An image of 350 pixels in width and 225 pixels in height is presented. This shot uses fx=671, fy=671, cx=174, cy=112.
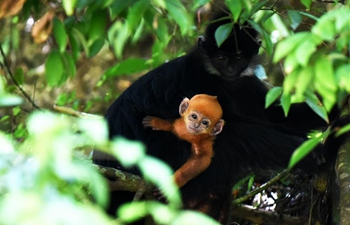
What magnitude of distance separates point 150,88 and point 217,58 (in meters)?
0.74

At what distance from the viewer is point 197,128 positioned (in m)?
4.59

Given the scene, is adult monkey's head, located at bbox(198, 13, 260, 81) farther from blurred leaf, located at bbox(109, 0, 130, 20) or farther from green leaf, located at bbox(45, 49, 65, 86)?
blurred leaf, located at bbox(109, 0, 130, 20)

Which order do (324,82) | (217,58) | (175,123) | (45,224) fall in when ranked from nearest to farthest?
1. (45,224)
2. (324,82)
3. (175,123)
4. (217,58)

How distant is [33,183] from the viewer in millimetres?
1887

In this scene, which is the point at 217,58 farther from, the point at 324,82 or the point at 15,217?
the point at 15,217

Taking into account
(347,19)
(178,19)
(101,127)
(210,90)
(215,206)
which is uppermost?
(101,127)

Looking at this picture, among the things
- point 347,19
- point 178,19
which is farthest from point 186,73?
point 347,19

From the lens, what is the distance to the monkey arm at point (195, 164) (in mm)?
4456

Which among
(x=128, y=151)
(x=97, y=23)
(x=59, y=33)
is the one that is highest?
(x=128, y=151)

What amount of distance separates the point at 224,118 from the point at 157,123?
0.54 meters

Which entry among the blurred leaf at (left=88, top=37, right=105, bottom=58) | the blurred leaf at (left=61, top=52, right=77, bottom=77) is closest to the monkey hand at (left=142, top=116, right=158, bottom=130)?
the blurred leaf at (left=88, top=37, right=105, bottom=58)

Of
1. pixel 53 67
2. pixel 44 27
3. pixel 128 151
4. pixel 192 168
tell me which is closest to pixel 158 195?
pixel 192 168

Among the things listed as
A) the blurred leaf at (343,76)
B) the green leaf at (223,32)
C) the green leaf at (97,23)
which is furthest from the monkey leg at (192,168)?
the blurred leaf at (343,76)

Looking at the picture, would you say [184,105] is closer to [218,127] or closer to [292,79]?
[218,127]
